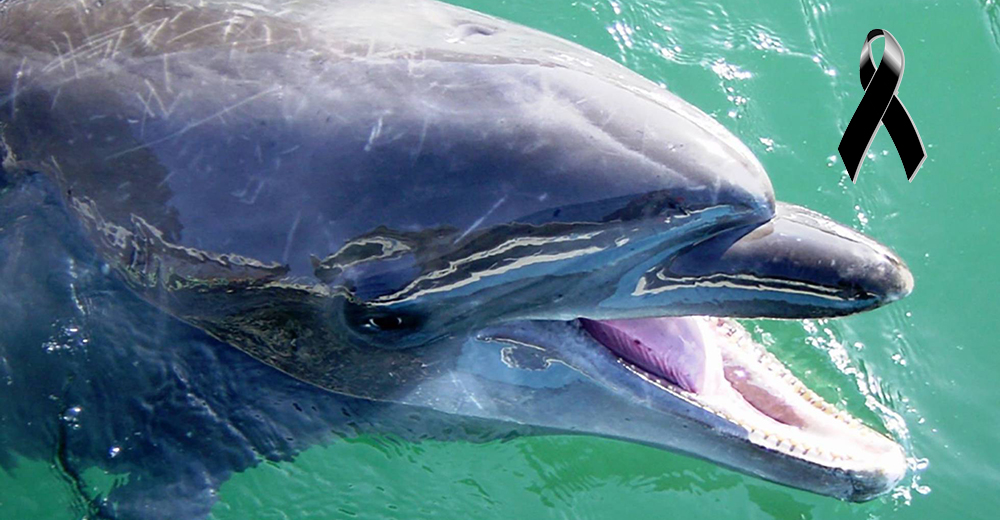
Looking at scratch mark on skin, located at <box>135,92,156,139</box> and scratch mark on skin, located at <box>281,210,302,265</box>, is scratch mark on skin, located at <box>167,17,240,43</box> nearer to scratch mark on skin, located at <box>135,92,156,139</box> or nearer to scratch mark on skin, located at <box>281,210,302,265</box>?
scratch mark on skin, located at <box>135,92,156,139</box>

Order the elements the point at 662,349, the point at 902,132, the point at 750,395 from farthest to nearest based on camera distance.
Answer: the point at 902,132 → the point at 750,395 → the point at 662,349

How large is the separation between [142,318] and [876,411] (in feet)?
16.7

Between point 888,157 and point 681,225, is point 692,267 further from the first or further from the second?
point 888,157

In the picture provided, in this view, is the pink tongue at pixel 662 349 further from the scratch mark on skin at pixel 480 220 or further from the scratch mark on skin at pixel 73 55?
the scratch mark on skin at pixel 73 55

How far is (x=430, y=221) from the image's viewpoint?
4.46m

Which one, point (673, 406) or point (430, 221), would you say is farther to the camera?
point (673, 406)

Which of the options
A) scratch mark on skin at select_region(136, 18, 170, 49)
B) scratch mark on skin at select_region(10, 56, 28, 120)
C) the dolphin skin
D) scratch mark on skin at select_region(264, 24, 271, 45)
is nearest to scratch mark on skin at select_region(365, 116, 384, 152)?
the dolphin skin

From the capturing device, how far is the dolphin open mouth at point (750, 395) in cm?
497

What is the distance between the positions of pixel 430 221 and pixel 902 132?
13.2 ft

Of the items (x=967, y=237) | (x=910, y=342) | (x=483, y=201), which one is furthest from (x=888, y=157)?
(x=483, y=201)

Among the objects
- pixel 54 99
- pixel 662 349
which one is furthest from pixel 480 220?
pixel 54 99

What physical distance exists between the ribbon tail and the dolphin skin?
2243 mm

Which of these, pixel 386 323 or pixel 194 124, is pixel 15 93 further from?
pixel 386 323

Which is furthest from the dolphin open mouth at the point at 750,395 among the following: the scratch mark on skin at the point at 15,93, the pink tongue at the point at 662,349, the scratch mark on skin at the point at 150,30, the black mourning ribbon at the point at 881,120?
the scratch mark on skin at the point at 15,93
